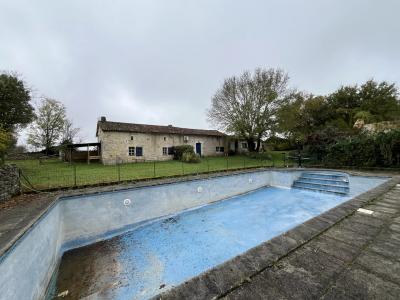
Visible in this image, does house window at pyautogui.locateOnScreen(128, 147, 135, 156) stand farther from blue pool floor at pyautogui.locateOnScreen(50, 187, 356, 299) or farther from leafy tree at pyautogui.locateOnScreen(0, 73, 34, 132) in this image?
blue pool floor at pyautogui.locateOnScreen(50, 187, 356, 299)

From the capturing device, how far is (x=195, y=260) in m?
4.58

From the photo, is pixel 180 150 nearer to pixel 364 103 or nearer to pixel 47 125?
pixel 47 125

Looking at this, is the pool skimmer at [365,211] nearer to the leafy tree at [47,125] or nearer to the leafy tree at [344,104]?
the leafy tree at [344,104]

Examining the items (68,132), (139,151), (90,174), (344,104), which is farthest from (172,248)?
(68,132)

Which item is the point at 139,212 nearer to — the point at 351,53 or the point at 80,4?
the point at 80,4

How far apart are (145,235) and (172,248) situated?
4.40ft

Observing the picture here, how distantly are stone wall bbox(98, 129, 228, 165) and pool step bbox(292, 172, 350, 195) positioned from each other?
14199 mm

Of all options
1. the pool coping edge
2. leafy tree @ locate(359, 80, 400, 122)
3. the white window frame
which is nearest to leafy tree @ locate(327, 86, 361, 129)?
leafy tree @ locate(359, 80, 400, 122)

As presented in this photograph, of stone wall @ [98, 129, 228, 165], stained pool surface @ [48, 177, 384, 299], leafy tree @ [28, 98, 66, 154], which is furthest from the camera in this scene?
leafy tree @ [28, 98, 66, 154]

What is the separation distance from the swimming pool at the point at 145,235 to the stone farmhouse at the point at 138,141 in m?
11.9

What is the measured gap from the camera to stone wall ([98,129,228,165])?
56.9 ft

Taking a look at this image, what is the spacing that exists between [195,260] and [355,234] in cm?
371

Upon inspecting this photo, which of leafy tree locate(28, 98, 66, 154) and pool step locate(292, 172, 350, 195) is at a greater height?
leafy tree locate(28, 98, 66, 154)

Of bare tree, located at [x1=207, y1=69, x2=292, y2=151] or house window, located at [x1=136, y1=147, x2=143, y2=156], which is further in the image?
bare tree, located at [x1=207, y1=69, x2=292, y2=151]
